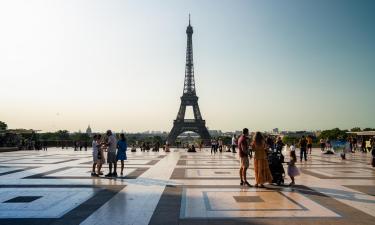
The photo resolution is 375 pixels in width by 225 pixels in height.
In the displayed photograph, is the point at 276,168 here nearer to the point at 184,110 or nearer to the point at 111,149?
the point at 111,149

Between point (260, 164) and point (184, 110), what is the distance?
82885 mm

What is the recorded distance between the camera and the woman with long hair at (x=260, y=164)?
11336 mm

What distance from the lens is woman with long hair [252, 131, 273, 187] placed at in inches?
446

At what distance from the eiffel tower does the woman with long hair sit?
257ft

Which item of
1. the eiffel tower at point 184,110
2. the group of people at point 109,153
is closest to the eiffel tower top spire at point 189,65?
the eiffel tower at point 184,110

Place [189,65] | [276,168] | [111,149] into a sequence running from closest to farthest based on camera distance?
[276,168], [111,149], [189,65]

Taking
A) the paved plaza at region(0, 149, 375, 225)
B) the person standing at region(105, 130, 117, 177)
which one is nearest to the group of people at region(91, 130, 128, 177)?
the person standing at region(105, 130, 117, 177)

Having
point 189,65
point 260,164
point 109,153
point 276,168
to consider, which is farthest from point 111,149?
point 189,65

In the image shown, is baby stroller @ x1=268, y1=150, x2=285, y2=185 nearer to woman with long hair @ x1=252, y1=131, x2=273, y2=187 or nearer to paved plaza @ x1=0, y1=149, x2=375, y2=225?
paved plaza @ x1=0, y1=149, x2=375, y2=225

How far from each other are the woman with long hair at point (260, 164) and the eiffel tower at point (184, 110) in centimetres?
7822

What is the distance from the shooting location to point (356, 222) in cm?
697

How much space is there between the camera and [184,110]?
9425 centimetres

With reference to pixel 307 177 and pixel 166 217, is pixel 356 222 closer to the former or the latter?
pixel 166 217

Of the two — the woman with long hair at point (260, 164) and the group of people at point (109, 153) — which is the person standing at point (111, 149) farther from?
the woman with long hair at point (260, 164)
